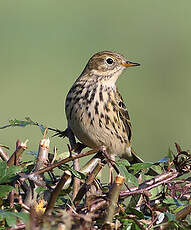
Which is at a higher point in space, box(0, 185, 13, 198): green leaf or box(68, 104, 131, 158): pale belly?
box(0, 185, 13, 198): green leaf

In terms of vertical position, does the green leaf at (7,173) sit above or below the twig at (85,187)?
above

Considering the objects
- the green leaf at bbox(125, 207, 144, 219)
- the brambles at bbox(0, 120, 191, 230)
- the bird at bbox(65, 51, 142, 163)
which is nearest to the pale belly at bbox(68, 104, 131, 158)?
the bird at bbox(65, 51, 142, 163)

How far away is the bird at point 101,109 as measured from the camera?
4.84m

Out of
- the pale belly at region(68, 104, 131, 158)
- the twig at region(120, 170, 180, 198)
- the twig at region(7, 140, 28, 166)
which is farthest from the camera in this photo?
the pale belly at region(68, 104, 131, 158)

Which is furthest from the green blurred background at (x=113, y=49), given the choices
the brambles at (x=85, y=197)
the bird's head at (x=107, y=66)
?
the brambles at (x=85, y=197)

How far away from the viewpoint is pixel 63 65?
1089 centimetres

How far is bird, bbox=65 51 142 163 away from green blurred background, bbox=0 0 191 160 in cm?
196

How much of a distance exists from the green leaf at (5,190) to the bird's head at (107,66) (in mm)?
3410

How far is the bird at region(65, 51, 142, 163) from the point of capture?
4.84 meters

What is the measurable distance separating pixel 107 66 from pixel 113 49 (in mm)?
5449

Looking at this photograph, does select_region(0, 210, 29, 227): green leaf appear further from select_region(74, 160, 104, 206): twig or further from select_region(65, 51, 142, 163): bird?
select_region(65, 51, 142, 163): bird

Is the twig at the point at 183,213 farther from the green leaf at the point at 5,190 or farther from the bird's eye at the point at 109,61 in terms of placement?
the bird's eye at the point at 109,61

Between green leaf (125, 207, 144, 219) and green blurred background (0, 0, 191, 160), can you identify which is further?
green blurred background (0, 0, 191, 160)

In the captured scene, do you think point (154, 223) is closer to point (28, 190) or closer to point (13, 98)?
point (28, 190)
